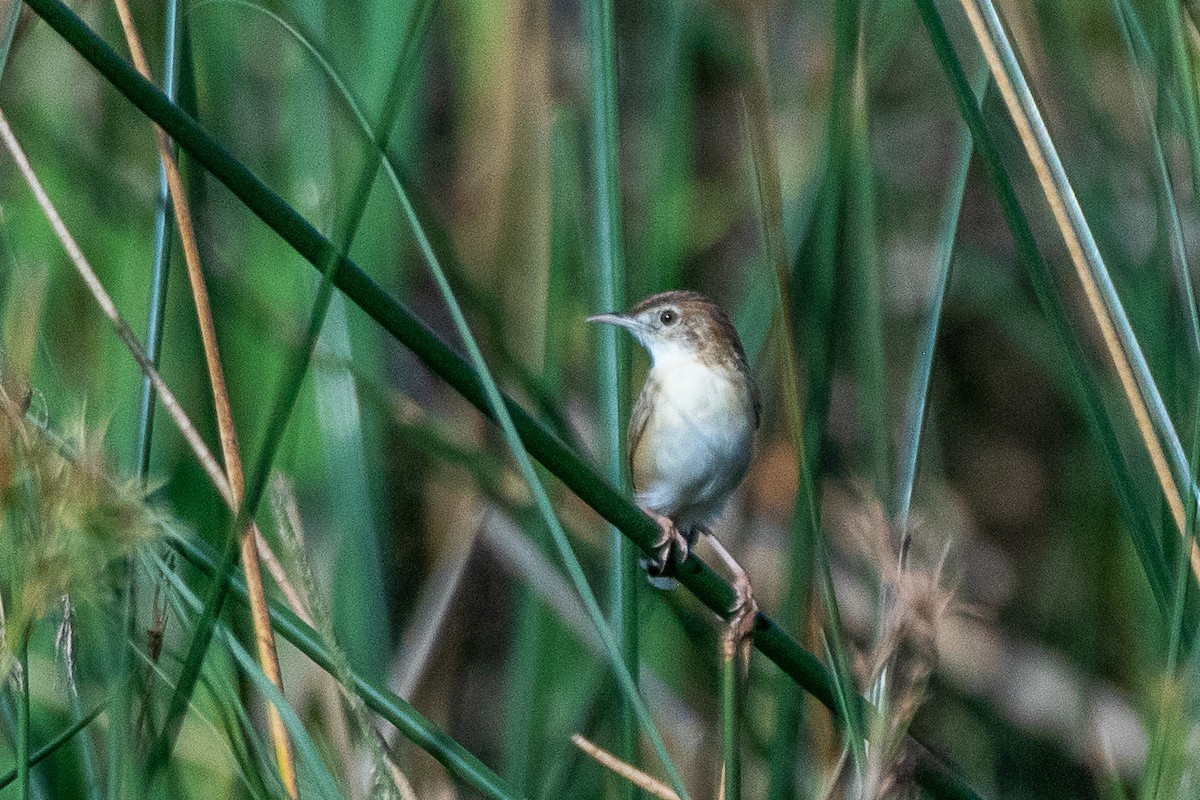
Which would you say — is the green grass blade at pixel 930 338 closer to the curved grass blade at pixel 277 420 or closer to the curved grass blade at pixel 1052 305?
Result: the curved grass blade at pixel 1052 305

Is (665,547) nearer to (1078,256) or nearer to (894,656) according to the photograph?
(894,656)

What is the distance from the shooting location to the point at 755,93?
2070 mm

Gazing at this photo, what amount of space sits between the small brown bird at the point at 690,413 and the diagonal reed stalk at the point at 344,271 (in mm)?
950

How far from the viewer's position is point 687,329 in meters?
2.30

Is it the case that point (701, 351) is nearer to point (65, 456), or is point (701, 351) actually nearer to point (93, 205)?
point (93, 205)

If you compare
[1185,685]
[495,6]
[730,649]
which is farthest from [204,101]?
[1185,685]

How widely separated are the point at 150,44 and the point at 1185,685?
1.66 m

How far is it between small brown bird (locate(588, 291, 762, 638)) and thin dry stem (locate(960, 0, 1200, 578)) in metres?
0.70

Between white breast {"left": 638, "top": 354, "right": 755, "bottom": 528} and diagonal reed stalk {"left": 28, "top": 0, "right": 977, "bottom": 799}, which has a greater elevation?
diagonal reed stalk {"left": 28, "top": 0, "right": 977, "bottom": 799}

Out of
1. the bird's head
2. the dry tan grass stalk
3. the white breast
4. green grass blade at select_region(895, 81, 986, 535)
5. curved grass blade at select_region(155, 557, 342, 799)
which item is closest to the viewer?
the dry tan grass stalk

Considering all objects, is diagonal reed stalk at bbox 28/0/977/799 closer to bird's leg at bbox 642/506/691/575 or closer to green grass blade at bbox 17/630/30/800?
bird's leg at bbox 642/506/691/575

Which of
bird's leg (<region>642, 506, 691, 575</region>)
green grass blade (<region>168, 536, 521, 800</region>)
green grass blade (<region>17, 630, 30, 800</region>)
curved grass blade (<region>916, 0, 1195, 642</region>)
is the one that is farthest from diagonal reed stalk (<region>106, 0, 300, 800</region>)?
curved grass blade (<region>916, 0, 1195, 642</region>)

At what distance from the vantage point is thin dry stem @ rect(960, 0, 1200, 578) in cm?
134

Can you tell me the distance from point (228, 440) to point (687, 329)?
111 centimetres
